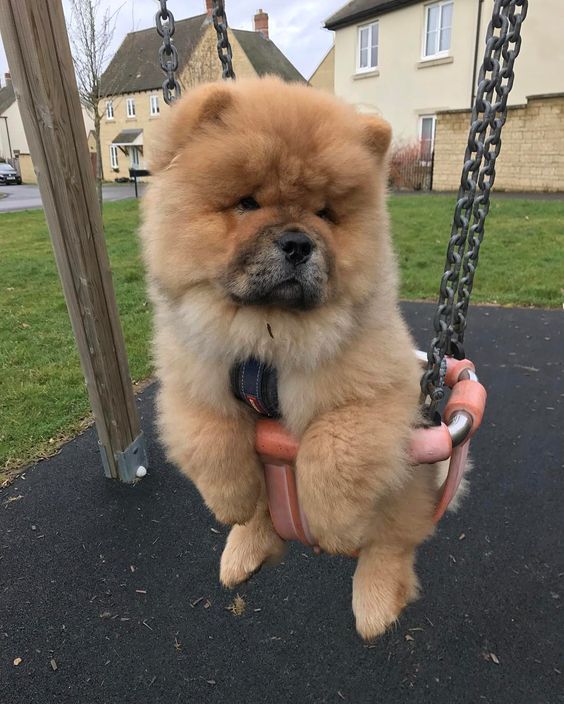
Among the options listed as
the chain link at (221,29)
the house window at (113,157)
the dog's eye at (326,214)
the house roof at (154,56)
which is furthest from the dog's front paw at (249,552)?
the house window at (113,157)

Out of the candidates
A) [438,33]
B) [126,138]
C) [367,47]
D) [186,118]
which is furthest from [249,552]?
[126,138]

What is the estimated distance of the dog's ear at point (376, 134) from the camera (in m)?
1.60

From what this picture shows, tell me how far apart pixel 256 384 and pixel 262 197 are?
0.53 metres

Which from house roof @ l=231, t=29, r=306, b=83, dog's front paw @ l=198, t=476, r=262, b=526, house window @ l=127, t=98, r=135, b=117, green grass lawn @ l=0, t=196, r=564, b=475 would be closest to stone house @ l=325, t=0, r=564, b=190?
green grass lawn @ l=0, t=196, r=564, b=475

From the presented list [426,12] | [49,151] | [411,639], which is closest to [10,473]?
[49,151]

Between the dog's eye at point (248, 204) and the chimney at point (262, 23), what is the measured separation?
38606 mm

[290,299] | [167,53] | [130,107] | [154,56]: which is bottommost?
[290,299]

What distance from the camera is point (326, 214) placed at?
1552mm

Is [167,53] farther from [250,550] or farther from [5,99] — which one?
[5,99]

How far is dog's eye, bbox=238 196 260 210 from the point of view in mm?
1479

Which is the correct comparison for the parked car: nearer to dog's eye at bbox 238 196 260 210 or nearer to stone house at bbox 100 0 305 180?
stone house at bbox 100 0 305 180

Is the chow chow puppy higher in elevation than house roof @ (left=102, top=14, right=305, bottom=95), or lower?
lower

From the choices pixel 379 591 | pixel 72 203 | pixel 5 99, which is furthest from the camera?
pixel 5 99

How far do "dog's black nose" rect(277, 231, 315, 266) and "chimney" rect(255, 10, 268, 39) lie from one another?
38732 mm
